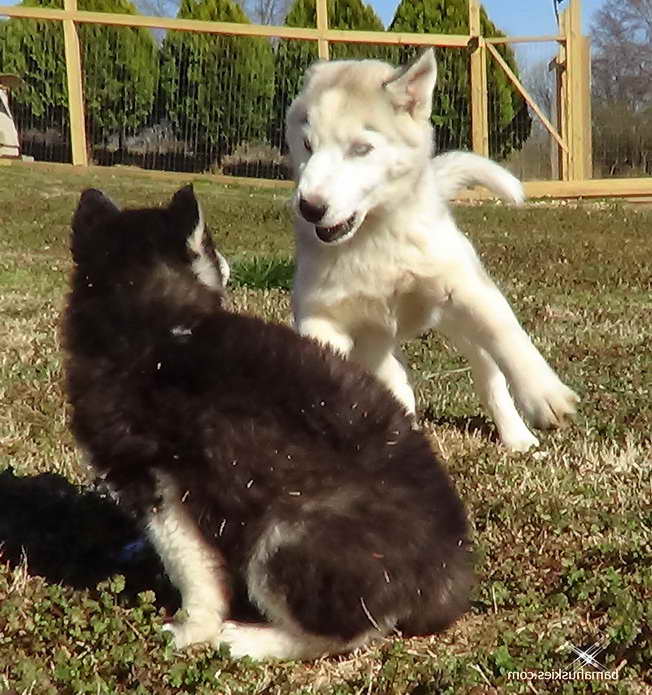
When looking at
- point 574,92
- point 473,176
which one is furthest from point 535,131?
point 473,176

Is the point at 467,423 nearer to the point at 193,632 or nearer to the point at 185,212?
the point at 185,212

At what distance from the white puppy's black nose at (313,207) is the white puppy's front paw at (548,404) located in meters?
1.00

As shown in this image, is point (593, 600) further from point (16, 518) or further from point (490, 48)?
point (490, 48)

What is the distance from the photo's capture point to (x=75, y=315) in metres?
3.05

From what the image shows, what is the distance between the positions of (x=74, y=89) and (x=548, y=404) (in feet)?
49.6

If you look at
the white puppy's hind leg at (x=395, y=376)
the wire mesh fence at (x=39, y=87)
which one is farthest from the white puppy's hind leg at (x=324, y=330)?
the wire mesh fence at (x=39, y=87)

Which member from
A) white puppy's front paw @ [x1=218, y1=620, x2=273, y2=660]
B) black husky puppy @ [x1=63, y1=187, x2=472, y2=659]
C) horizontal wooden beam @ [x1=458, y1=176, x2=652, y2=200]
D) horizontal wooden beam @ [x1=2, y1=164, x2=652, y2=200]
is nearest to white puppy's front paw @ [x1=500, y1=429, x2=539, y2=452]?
black husky puppy @ [x1=63, y1=187, x2=472, y2=659]

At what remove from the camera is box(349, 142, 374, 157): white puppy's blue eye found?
13.4ft

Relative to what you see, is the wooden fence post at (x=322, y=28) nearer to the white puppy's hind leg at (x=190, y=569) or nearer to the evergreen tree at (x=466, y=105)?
the evergreen tree at (x=466, y=105)

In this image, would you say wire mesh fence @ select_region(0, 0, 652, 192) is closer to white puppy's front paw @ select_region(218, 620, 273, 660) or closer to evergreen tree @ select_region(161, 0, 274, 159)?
evergreen tree @ select_region(161, 0, 274, 159)

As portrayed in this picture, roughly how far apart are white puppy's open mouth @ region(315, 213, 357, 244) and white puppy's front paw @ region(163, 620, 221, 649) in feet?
5.94

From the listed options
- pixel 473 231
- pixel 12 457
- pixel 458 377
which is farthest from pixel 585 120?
pixel 12 457

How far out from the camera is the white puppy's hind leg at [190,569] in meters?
2.68

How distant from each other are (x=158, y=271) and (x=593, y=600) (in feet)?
4.93
